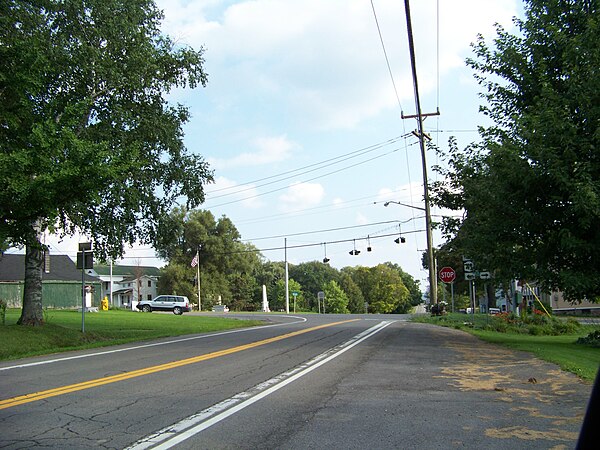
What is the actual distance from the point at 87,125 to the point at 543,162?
15281mm

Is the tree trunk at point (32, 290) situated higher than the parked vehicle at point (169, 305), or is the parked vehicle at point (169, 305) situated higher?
the tree trunk at point (32, 290)

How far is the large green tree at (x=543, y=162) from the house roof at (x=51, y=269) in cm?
4190

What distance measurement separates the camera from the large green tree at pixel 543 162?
1398cm

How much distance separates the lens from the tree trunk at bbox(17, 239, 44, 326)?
18.3 m

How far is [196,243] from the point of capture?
7950cm

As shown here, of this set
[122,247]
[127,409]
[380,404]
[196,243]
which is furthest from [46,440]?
[196,243]

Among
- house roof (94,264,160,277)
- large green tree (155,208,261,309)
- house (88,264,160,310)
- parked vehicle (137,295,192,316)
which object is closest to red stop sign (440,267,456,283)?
parked vehicle (137,295,192,316)

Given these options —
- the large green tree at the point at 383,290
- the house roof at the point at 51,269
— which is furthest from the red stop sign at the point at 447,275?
the large green tree at the point at 383,290

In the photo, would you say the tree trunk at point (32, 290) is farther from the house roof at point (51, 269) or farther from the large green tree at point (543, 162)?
the house roof at point (51, 269)

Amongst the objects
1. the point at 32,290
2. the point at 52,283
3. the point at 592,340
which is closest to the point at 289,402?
the point at 592,340

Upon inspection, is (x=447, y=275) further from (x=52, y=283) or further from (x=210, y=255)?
(x=210, y=255)

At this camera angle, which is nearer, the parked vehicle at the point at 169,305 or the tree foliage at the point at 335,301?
the parked vehicle at the point at 169,305

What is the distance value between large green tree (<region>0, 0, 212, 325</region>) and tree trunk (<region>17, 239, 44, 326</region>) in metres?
0.03

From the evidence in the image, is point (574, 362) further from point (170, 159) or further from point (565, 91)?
point (170, 159)
